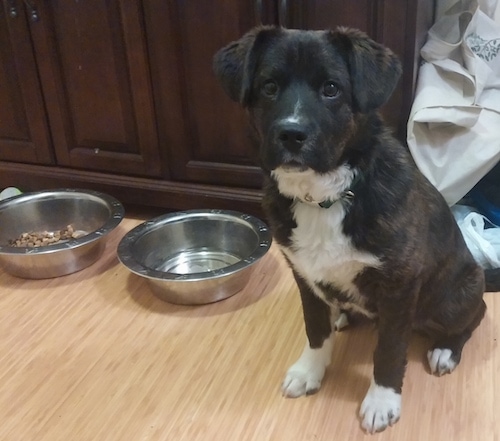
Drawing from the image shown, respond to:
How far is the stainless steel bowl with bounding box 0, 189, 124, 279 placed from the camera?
7.09ft

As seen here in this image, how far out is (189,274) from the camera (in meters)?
1.93

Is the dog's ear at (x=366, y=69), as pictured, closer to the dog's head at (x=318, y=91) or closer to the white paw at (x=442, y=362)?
the dog's head at (x=318, y=91)

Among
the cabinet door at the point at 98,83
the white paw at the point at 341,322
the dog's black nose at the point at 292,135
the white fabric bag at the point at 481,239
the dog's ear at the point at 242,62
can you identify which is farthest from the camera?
the cabinet door at the point at 98,83

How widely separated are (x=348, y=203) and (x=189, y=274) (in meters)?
0.72

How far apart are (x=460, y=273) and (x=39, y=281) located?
56.2 inches

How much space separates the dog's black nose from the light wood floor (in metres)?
0.70

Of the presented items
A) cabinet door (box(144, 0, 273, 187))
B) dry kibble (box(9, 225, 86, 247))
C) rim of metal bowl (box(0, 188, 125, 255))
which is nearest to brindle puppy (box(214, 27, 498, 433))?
cabinet door (box(144, 0, 273, 187))

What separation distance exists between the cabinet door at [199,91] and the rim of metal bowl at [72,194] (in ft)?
0.92

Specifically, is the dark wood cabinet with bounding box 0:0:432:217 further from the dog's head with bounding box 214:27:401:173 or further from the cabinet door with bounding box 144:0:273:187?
the dog's head with bounding box 214:27:401:173

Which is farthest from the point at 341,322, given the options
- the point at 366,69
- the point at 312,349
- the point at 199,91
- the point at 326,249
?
the point at 199,91

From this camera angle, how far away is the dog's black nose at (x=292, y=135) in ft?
3.93

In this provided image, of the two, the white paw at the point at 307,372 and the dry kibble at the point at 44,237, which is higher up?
the white paw at the point at 307,372

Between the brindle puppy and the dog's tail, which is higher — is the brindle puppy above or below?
above

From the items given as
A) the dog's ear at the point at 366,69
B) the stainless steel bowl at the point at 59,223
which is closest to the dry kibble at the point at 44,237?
the stainless steel bowl at the point at 59,223
